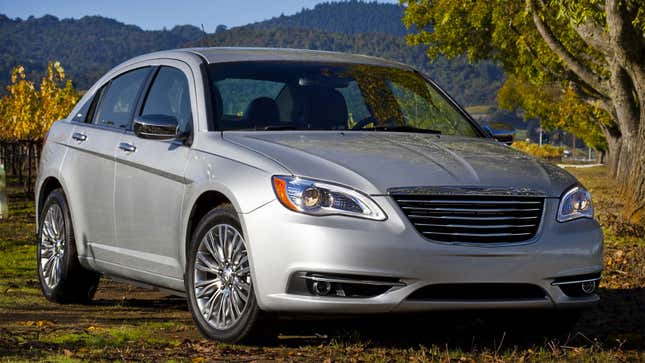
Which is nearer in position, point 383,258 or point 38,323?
point 383,258

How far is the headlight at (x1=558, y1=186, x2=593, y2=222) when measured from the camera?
6.18 meters

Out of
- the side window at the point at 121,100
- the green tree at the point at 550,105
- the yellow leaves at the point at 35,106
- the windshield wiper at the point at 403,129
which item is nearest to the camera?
the windshield wiper at the point at 403,129

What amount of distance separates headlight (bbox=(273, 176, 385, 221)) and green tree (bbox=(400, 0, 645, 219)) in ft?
31.0

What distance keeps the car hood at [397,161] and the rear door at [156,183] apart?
Answer: 45cm

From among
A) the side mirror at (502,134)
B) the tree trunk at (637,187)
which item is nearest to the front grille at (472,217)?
the side mirror at (502,134)

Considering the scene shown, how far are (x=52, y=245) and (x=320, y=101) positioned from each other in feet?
8.66

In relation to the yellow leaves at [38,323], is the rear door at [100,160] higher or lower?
higher

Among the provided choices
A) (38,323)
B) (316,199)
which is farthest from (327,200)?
(38,323)

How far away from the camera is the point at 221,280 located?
6.33 meters

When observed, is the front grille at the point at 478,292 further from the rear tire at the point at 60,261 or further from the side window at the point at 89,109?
the side window at the point at 89,109

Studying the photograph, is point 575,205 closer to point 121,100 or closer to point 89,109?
point 121,100

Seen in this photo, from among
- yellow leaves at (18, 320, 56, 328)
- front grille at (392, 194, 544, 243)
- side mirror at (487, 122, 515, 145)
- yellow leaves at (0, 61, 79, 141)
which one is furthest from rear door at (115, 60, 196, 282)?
yellow leaves at (0, 61, 79, 141)

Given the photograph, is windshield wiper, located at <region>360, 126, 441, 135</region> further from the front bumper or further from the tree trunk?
the tree trunk

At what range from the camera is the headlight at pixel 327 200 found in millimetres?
5707
